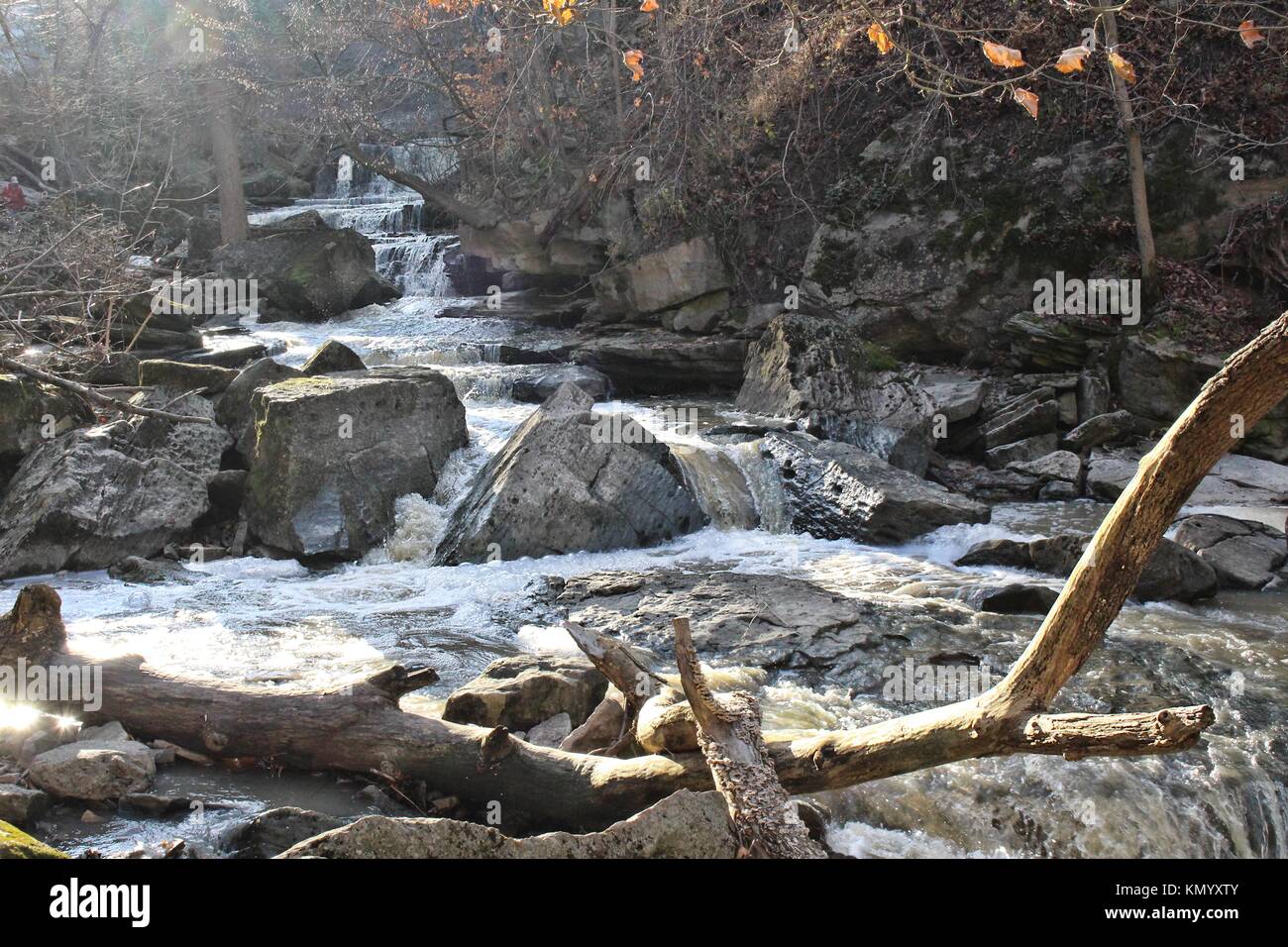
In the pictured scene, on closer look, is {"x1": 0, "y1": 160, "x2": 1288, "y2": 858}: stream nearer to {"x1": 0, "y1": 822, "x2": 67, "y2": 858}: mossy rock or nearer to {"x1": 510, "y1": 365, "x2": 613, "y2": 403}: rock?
{"x1": 510, "y1": 365, "x2": 613, "y2": 403}: rock

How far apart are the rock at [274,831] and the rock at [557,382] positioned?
29.0 feet

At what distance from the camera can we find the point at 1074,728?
324 cm

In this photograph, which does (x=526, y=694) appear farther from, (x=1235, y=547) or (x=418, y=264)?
(x=418, y=264)

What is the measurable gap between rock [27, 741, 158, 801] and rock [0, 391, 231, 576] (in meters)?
5.09

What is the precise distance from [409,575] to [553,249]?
10.2 m

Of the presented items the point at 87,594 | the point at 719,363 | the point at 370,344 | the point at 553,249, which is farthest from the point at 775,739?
the point at 553,249

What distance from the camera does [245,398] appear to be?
11016 mm

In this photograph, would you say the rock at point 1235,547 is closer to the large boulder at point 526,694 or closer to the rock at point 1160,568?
the rock at point 1160,568

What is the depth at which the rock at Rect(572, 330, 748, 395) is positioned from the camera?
14375 millimetres

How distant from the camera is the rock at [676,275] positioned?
15.8m

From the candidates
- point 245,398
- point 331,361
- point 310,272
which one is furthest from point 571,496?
point 310,272

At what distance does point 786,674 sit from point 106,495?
6535mm

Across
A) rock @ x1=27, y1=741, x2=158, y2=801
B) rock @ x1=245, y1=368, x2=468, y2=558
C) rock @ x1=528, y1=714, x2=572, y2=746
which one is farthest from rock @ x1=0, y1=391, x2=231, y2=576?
rock @ x1=528, y1=714, x2=572, y2=746

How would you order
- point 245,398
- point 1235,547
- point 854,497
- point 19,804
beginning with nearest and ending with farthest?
1. point 19,804
2. point 1235,547
3. point 854,497
4. point 245,398
